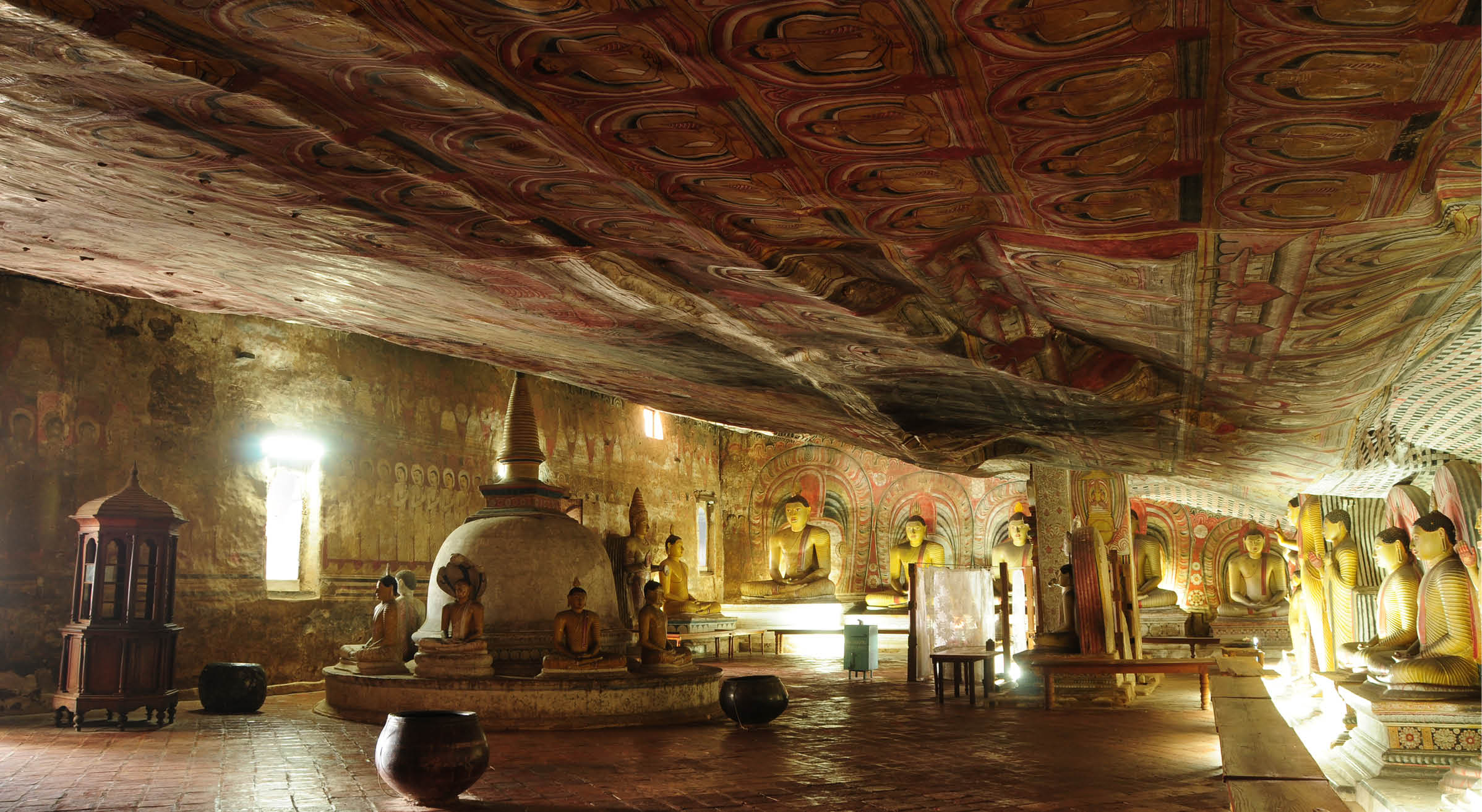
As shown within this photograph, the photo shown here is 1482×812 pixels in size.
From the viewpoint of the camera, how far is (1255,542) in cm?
2091

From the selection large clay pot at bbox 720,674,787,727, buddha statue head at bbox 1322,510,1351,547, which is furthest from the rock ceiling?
large clay pot at bbox 720,674,787,727

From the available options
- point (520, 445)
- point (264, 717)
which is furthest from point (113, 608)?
point (520, 445)

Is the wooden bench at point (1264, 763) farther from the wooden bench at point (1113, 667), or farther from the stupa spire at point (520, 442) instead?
the stupa spire at point (520, 442)

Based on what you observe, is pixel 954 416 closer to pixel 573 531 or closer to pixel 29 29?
pixel 573 531

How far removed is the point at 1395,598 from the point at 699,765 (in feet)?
17.2

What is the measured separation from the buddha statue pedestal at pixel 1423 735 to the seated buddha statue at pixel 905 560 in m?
14.5

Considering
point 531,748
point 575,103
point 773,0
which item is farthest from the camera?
point 531,748

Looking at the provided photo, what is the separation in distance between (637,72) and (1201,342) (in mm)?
3953

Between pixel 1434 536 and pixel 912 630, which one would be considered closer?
pixel 1434 536

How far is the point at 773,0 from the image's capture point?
3.11 metres

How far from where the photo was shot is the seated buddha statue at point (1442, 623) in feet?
23.1

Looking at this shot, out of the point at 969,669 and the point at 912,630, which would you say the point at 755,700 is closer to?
the point at 969,669

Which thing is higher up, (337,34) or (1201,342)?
(337,34)

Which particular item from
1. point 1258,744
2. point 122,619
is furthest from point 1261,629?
point 122,619
